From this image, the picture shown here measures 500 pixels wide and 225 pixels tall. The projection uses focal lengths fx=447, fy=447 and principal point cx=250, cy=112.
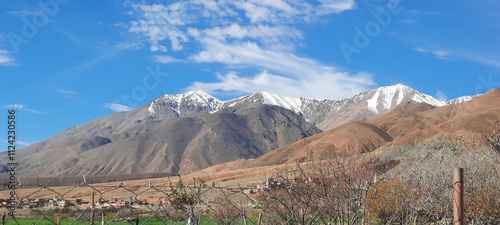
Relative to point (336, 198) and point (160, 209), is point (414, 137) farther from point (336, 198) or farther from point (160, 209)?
point (160, 209)

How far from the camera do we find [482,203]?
1302 centimetres

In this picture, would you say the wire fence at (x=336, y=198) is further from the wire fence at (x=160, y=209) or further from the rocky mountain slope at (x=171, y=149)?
the rocky mountain slope at (x=171, y=149)

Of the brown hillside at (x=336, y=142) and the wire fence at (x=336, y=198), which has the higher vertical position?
the brown hillside at (x=336, y=142)

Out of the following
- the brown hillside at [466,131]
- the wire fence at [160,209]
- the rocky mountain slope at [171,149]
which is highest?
the rocky mountain slope at [171,149]

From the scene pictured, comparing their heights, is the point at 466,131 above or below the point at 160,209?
above

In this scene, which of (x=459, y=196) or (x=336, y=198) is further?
(x=336, y=198)

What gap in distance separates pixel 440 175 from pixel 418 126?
9315 cm

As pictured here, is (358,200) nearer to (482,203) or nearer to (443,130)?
(482,203)

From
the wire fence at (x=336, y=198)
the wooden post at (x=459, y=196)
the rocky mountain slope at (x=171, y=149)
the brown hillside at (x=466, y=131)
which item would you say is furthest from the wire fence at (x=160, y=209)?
the rocky mountain slope at (x=171, y=149)

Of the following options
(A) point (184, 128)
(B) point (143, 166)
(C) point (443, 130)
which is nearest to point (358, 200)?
(C) point (443, 130)

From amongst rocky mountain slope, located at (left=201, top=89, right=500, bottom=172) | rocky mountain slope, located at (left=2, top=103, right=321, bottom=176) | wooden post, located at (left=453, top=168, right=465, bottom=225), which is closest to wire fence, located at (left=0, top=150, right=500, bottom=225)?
wooden post, located at (left=453, top=168, right=465, bottom=225)

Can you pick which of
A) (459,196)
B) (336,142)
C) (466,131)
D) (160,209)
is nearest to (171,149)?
(336,142)

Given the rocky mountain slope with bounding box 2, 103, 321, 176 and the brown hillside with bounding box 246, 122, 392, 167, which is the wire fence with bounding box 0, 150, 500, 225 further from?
the rocky mountain slope with bounding box 2, 103, 321, 176

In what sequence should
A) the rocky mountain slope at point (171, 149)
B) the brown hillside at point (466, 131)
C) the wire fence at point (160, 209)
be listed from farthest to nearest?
the rocky mountain slope at point (171, 149), the brown hillside at point (466, 131), the wire fence at point (160, 209)
